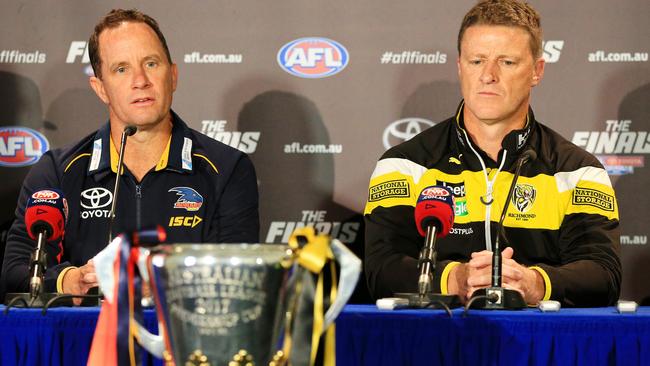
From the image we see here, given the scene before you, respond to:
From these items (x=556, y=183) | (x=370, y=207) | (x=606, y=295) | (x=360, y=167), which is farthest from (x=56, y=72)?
(x=606, y=295)

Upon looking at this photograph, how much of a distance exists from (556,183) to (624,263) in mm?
954

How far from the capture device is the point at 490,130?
11.2 feet

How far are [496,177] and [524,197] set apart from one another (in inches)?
4.4

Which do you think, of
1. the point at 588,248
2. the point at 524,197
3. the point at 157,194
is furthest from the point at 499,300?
the point at 157,194

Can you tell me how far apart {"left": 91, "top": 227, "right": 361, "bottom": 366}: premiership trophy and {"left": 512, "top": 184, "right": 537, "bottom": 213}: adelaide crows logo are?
1.64 meters

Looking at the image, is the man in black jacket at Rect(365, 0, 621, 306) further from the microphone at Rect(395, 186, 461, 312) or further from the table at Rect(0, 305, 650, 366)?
the table at Rect(0, 305, 650, 366)

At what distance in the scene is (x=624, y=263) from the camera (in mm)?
4109

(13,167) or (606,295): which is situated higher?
(13,167)

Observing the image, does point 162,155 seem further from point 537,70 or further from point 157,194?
point 537,70

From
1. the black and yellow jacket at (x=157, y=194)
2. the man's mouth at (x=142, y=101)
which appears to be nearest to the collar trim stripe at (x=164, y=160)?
the black and yellow jacket at (x=157, y=194)

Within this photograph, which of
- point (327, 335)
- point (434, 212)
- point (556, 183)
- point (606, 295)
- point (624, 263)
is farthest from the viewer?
point (624, 263)

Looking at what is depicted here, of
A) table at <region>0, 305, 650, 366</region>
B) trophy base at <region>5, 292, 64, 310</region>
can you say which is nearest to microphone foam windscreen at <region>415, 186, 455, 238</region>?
table at <region>0, 305, 650, 366</region>

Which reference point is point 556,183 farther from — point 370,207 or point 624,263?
point 624,263

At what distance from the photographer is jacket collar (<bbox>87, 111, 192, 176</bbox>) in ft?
11.5
